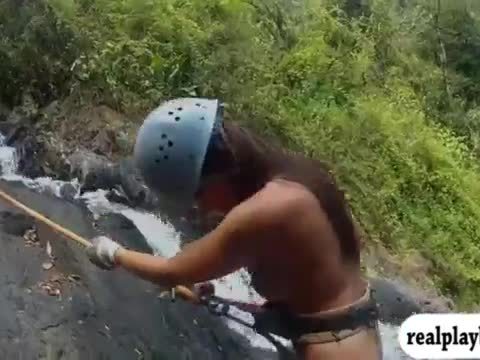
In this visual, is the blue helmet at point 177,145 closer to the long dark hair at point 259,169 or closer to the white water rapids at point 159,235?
the long dark hair at point 259,169

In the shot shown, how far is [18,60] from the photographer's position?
4.99 feet

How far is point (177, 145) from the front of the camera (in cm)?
71

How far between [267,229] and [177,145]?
0.12 meters

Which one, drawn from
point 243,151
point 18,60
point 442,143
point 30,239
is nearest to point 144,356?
point 30,239

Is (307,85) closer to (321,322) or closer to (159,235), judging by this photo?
(159,235)

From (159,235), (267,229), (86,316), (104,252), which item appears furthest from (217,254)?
(159,235)

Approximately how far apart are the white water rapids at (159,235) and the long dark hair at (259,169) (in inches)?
19.6

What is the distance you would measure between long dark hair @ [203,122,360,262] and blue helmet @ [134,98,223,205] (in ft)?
0.04

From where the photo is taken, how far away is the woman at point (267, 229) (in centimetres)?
66

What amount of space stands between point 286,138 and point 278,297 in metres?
0.81

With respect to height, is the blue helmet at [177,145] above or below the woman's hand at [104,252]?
above

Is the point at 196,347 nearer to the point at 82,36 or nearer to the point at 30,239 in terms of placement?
the point at 30,239

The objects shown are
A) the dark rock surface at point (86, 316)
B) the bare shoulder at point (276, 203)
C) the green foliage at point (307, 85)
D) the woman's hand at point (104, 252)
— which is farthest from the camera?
the green foliage at point (307, 85)

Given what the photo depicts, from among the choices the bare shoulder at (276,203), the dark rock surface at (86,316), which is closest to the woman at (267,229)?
the bare shoulder at (276,203)
